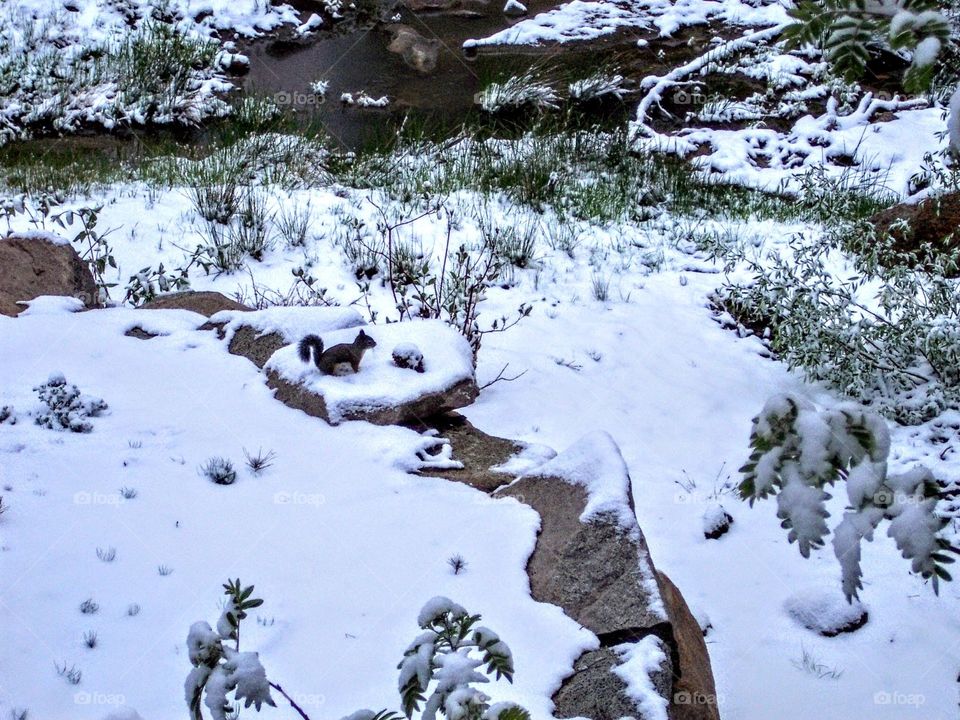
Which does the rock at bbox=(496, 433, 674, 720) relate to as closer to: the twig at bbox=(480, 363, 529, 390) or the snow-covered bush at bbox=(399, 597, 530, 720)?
the snow-covered bush at bbox=(399, 597, 530, 720)

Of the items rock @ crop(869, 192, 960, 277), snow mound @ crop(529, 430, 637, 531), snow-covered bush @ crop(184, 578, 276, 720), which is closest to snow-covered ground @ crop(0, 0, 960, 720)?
snow mound @ crop(529, 430, 637, 531)

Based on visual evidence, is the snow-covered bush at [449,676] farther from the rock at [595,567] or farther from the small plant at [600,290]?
the small plant at [600,290]

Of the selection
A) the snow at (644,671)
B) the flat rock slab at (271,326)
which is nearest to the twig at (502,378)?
the flat rock slab at (271,326)

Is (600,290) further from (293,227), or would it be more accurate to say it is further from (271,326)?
(271,326)

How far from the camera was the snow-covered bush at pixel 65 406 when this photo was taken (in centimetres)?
366

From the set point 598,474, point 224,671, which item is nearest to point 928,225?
point 598,474

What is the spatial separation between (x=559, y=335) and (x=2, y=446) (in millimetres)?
3673

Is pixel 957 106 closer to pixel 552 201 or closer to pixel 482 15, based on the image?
pixel 552 201

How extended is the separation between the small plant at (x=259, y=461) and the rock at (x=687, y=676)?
1609 mm

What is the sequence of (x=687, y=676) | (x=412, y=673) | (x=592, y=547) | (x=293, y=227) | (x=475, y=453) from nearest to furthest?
(x=412, y=673)
(x=687, y=676)
(x=592, y=547)
(x=475, y=453)
(x=293, y=227)

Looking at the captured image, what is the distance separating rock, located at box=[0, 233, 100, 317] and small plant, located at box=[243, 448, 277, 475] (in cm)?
237

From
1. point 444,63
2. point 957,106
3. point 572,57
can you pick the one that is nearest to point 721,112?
point 572,57

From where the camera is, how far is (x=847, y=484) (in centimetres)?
114

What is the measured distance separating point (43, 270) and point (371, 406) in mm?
2671
